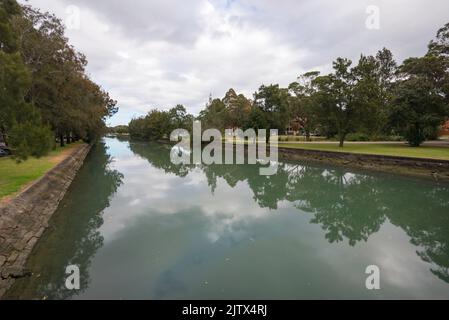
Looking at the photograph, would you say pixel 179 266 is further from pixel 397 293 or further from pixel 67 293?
pixel 397 293

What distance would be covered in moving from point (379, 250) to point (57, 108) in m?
22.0

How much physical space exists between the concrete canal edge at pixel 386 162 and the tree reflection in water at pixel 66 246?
16.2m

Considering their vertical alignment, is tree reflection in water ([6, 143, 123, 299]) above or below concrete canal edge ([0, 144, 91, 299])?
below

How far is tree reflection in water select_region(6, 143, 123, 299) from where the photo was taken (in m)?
4.94

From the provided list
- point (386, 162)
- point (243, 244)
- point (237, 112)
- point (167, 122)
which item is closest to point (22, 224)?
point (243, 244)

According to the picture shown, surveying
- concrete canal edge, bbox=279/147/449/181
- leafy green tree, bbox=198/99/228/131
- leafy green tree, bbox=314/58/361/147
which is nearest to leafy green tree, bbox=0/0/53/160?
concrete canal edge, bbox=279/147/449/181

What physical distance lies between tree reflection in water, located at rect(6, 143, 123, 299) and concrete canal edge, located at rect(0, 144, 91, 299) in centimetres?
17

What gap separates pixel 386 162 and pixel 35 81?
22.2 metres

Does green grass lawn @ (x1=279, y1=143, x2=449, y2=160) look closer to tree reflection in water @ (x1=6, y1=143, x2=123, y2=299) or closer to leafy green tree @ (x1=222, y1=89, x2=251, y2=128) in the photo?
tree reflection in water @ (x1=6, y1=143, x2=123, y2=299)

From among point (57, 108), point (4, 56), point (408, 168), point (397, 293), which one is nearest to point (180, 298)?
point (397, 293)

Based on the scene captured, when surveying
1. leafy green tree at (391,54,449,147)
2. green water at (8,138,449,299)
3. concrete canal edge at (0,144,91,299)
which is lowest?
green water at (8,138,449,299)

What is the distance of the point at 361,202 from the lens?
11781 millimetres

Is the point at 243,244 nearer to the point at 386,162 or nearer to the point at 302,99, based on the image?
the point at 386,162

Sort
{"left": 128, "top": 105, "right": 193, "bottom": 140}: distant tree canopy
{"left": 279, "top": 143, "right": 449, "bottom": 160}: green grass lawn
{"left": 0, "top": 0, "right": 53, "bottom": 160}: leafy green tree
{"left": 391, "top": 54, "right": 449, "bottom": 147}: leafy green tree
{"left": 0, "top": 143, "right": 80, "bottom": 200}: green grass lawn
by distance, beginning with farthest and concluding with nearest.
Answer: {"left": 128, "top": 105, "right": 193, "bottom": 140}: distant tree canopy → {"left": 391, "top": 54, "right": 449, "bottom": 147}: leafy green tree → {"left": 279, "top": 143, "right": 449, "bottom": 160}: green grass lawn → {"left": 0, "top": 143, "right": 80, "bottom": 200}: green grass lawn → {"left": 0, "top": 0, "right": 53, "bottom": 160}: leafy green tree
